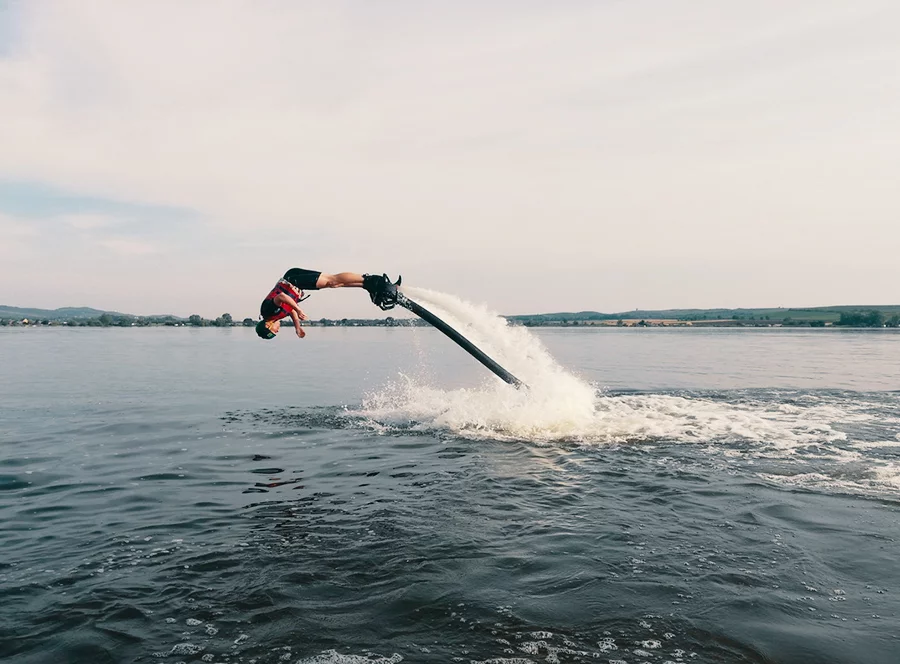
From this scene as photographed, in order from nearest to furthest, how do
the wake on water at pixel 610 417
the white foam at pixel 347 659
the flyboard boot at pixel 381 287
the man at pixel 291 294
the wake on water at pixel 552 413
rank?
the white foam at pixel 347 659, the wake on water at pixel 610 417, the man at pixel 291 294, the wake on water at pixel 552 413, the flyboard boot at pixel 381 287

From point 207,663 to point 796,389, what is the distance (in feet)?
111

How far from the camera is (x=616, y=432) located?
20.4 metres

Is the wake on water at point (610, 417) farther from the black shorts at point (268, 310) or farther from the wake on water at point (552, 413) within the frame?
the black shorts at point (268, 310)

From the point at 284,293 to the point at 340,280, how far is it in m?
1.92

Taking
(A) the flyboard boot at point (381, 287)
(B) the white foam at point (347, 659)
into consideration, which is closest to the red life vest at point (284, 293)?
(A) the flyboard boot at point (381, 287)

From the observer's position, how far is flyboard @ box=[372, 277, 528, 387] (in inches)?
798

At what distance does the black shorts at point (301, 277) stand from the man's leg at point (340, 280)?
18 cm

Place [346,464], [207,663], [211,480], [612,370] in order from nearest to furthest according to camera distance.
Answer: [207,663], [211,480], [346,464], [612,370]

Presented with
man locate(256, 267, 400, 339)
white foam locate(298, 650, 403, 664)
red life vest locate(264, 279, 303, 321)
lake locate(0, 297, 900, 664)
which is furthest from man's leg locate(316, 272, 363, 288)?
white foam locate(298, 650, 403, 664)

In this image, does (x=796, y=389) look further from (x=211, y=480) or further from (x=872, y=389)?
(x=211, y=480)

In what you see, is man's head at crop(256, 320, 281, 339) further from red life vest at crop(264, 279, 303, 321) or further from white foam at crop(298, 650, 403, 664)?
white foam at crop(298, 650, 403, 664)

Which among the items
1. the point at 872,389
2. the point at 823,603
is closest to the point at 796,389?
the point at 872,389

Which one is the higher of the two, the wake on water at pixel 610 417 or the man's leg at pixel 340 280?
the man's leg at pixel 340 280

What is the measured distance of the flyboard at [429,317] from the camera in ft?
66.5
